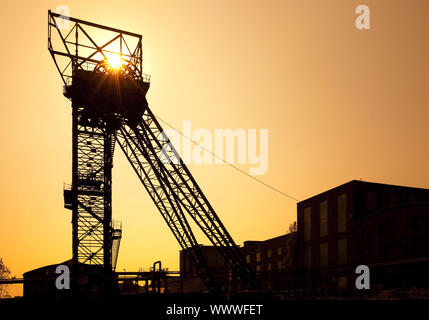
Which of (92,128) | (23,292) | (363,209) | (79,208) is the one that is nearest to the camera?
(79,208)

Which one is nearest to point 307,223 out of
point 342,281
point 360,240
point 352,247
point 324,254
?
point 324,254

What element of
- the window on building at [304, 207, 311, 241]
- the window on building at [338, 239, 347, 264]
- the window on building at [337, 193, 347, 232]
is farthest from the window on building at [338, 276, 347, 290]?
the window on building at [304, 207, 311, 241]

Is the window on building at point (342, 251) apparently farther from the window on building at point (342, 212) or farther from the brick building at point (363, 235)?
the window on building at point (342, 212)

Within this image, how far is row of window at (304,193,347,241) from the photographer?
40.0m

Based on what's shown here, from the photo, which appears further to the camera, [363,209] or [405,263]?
[363,209]

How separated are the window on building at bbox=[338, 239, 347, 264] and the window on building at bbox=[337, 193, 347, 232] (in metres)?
1.08

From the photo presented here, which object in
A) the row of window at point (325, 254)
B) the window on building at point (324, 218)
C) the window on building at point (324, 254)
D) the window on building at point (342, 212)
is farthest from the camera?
the window on building at point (324, 218)

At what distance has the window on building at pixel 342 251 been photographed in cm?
3915

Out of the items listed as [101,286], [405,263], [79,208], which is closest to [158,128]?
[79,208]

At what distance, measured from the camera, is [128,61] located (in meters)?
31.8

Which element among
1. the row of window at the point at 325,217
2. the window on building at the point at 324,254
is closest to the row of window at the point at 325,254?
the window on building at the point at 324,254

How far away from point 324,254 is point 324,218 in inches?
136
